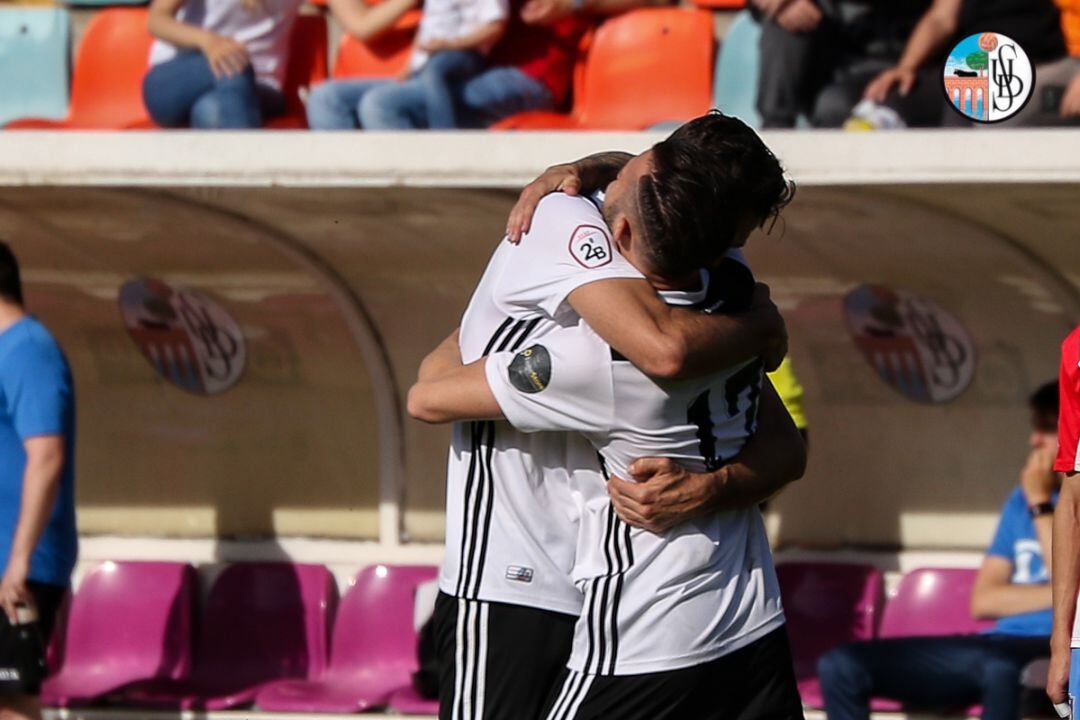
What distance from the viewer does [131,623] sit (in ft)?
21.9

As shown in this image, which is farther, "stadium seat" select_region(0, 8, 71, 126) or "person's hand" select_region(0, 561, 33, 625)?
"stadium seat" select_region(0, 8, 71, 126)

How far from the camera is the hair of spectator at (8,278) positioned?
15.8ft

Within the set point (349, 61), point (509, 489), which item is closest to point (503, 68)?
point (349, 61)

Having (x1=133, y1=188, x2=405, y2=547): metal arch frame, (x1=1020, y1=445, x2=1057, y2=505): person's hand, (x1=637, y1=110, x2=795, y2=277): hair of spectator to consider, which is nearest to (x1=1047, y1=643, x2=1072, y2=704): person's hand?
(x1=637, y1=110, x2=795, y2=277): hair of spectator

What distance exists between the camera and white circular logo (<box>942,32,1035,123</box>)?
3.15 meters

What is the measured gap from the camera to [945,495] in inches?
251

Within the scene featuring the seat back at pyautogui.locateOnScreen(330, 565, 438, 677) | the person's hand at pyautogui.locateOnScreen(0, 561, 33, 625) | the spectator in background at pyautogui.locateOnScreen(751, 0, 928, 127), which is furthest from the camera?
the seat back at pyautogui.locateOnScreen(330, 565, 438, 677)

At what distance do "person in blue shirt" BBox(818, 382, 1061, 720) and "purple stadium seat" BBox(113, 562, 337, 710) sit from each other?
209 cm

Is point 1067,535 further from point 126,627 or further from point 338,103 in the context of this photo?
point 126,627

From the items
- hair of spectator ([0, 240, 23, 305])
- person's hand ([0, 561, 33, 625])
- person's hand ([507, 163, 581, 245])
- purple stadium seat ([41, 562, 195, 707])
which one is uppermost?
person's hand ([507, 163, 581, 245])

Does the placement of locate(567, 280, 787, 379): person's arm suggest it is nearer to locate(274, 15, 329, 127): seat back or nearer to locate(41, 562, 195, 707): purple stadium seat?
locate(41, 562, 195, 707): purple stadium seat

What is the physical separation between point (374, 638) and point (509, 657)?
372cm

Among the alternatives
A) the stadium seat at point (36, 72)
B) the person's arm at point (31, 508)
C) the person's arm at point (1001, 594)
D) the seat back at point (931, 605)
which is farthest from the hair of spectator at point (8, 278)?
the seat back at point (931, 605)

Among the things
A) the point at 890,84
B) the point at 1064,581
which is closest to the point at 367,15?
the point at 890,84
